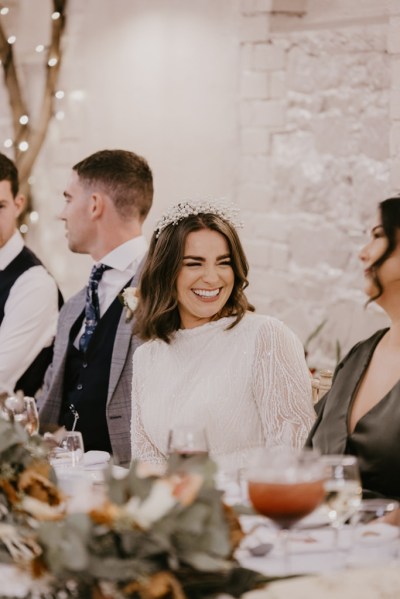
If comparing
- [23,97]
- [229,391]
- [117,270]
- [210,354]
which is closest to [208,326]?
[210,354]

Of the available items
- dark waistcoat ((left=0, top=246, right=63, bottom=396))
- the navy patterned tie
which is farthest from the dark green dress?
dark waistcoat ((left=0, top=246, right=63, bottom=396))

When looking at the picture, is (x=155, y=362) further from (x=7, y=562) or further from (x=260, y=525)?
(x=7, y=562)

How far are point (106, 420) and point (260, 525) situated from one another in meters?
1.91

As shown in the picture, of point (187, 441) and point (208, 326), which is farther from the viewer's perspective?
point (208, 326)

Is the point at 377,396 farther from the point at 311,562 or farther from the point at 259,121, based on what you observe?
the point at 259,121

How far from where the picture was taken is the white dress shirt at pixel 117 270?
13.2 ft

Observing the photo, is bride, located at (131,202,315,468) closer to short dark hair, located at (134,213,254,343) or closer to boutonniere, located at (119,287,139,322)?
short dark hair, located at (134,213,254,343)

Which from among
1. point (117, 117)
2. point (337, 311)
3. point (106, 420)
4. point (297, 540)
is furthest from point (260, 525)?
point (117, 117)

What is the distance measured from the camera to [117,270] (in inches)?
161

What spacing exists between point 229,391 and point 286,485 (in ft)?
4.78

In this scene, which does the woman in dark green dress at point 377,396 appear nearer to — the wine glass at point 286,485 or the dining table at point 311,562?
the dining table at point 311,562

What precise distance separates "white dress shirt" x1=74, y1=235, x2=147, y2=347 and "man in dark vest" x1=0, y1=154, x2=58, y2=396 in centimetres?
41

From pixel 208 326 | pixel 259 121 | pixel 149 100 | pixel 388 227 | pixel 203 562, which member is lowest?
pixel 203 562

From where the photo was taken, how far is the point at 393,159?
14.1 ft
